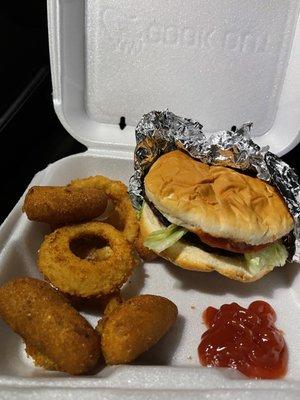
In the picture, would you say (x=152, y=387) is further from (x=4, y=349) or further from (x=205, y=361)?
(x=4, y=349)

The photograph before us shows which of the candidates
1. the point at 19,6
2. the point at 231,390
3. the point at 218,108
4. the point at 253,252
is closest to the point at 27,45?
the point at 19,6

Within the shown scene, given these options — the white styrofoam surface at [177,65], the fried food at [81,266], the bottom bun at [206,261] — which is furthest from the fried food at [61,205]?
the white styrofoam surface at [177,65]

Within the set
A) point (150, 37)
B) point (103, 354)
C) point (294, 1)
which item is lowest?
point (103, 354)

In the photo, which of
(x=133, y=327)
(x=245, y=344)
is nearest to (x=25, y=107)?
(x=133, y=327)

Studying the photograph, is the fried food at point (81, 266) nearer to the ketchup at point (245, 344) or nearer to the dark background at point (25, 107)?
the ketchup at point (245, 344)

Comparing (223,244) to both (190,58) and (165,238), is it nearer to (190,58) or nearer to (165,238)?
(165,238)

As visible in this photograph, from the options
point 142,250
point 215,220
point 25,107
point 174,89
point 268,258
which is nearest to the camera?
point 215,220
